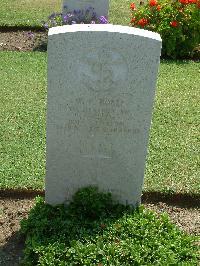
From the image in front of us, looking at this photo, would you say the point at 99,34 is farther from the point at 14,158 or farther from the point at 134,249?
the point at 14,158

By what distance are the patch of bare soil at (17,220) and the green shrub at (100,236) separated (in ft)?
0.57

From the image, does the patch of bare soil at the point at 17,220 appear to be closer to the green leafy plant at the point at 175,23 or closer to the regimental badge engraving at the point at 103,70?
the regimental badge engraving at the point at 103,70

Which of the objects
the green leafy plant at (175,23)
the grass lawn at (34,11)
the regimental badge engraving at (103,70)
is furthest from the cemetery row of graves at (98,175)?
the grass lawn at (34,11)

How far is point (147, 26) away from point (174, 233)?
5.73 m

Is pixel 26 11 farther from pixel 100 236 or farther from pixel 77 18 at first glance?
pixel 100 236

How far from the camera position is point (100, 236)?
3.88m

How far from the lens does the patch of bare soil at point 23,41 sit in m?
9.17

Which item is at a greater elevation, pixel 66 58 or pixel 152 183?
pixel 66 58

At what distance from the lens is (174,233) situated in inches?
157

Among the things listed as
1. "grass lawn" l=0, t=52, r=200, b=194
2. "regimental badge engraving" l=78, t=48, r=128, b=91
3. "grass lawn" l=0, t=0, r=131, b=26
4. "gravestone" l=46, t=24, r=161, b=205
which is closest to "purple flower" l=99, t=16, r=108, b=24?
"grass lawn" l=0, t=52, r=200, b=194

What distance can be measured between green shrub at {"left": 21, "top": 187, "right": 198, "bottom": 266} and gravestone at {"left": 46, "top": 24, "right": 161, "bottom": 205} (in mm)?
168

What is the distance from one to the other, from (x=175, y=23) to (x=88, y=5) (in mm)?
1767

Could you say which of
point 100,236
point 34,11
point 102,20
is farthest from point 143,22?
point 100,236

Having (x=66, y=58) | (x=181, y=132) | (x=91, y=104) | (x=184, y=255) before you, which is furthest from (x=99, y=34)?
(x=181, y=132)
